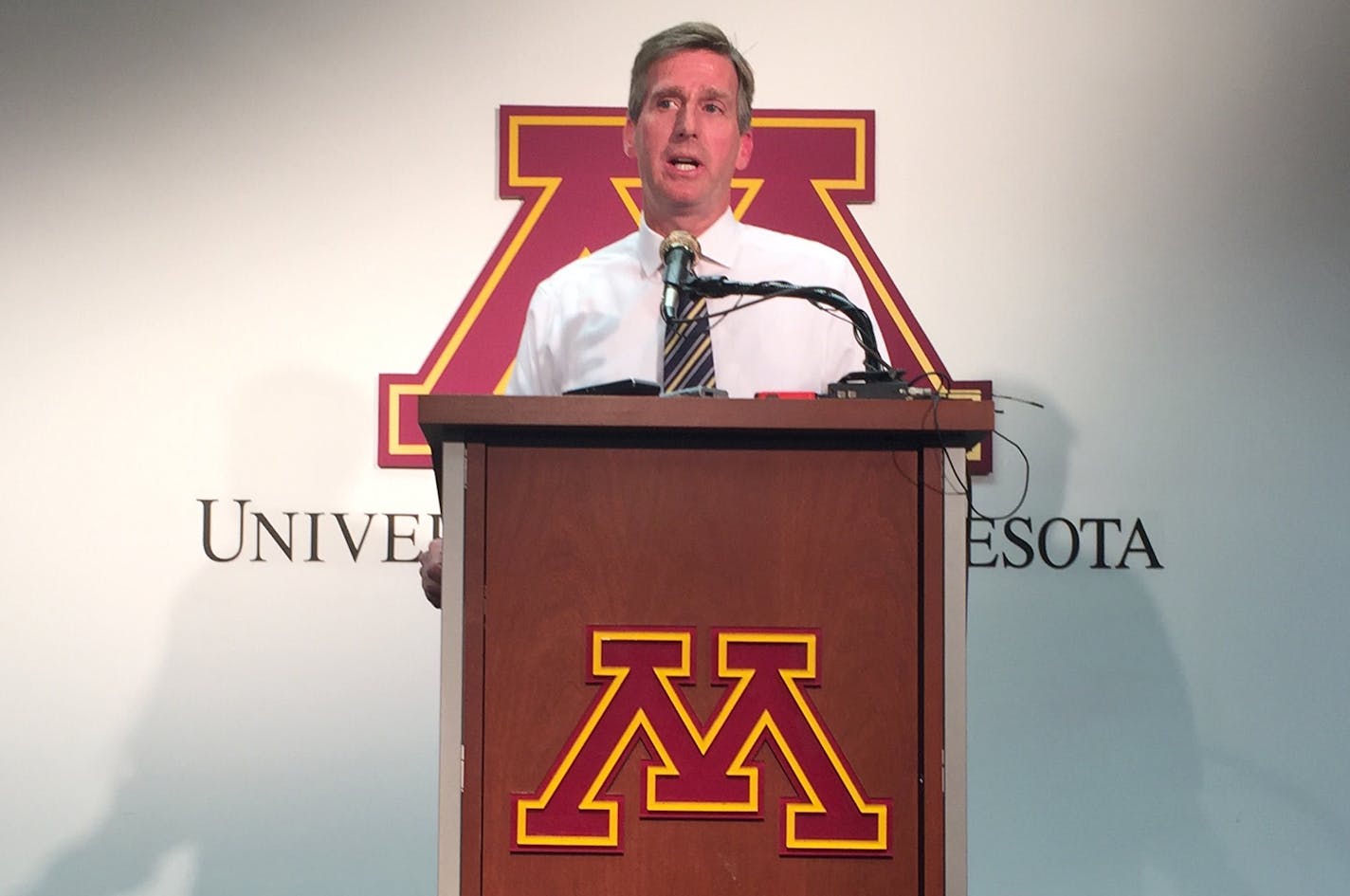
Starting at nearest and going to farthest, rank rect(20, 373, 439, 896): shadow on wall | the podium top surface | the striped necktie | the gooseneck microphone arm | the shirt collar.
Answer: the podium top surface < the gooseneck microphone arm < the striped necktie < the shirt collar < rect(20, 373, 439, 896): shadow on wall

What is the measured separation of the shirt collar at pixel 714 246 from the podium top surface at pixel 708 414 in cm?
132

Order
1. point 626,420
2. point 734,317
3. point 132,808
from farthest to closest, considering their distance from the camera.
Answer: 1. point 132,808
2. point 734,317
3. point 626,420

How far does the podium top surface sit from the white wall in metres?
1.69

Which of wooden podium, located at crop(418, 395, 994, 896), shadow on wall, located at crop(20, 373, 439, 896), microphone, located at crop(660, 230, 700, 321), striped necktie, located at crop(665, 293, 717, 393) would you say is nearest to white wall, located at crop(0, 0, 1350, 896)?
shadow on wall, located at crop(20, 373, 439, 896)

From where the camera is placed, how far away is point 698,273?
111 inches

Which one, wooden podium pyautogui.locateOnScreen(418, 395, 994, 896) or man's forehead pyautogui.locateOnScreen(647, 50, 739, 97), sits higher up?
man's forehead pyautogui.locateOnScreen(647, 50, 739, 97)

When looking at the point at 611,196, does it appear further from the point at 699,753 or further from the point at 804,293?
the point at 699,753

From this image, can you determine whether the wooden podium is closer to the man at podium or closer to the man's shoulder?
the man at podium

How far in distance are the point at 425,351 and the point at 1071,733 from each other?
1622 mm

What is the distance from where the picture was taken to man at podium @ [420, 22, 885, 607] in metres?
2.77

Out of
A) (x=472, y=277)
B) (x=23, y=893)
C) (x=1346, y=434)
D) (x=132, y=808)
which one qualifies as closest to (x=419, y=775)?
(x=132, y=808)

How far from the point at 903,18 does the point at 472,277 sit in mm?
1111

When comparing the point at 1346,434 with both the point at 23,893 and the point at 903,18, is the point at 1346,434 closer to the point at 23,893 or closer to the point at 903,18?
the point at 903,18

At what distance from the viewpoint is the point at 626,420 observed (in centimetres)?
161
